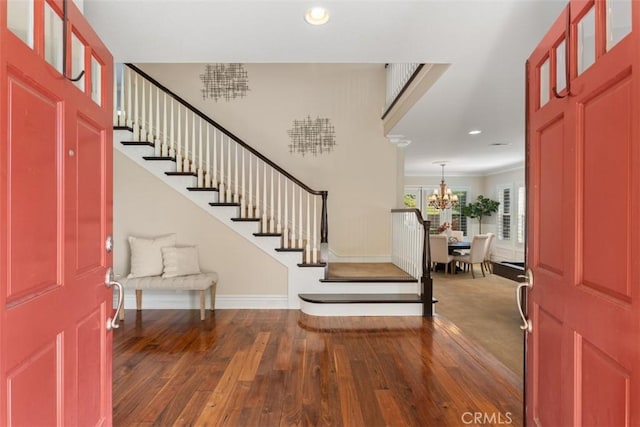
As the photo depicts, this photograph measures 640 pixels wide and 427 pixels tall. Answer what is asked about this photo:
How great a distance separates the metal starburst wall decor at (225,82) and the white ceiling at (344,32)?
2914 millimetres

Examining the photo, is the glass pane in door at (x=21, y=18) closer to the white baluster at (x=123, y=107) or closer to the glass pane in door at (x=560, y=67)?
the glass pane in door at (x=560, y=67)

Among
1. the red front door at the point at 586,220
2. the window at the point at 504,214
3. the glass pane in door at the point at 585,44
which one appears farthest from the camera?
the window at the point at 504,214

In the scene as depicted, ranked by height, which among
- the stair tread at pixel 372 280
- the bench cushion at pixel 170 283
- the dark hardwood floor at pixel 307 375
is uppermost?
the bench cushion at pixel 170 283

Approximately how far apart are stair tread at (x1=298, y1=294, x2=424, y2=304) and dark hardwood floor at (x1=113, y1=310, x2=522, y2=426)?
262mm

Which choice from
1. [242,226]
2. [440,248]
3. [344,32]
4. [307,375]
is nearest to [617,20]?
[344,32]

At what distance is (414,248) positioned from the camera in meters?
4.31

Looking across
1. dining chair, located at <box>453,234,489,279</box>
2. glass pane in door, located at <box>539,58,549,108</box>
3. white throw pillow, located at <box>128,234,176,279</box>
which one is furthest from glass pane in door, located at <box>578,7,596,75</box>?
dining chair, located at <box>453,234,489,279</box>

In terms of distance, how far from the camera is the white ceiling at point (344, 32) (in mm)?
1975

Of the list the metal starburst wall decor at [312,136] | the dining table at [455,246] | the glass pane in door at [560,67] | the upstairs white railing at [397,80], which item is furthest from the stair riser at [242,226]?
the dining table at [455,246]

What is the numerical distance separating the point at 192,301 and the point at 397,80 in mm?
4126

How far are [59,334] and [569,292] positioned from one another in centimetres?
188

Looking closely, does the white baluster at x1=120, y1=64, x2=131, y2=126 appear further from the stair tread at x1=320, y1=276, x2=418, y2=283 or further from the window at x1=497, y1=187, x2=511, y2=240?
the window at x1=497, y1=187, x2=511, y2=240

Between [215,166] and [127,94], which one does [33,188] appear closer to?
[215,166]

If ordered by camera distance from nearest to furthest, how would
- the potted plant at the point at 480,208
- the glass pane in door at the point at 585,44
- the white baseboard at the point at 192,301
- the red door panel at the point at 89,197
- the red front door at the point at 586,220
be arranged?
the red front door at the point at 586,220 → the glass pane in door at the point at 585,44 → the red door panel at the point at 89,197 → the white baseboard at the point at 192,301 → the potted plant at the point at 480,208
